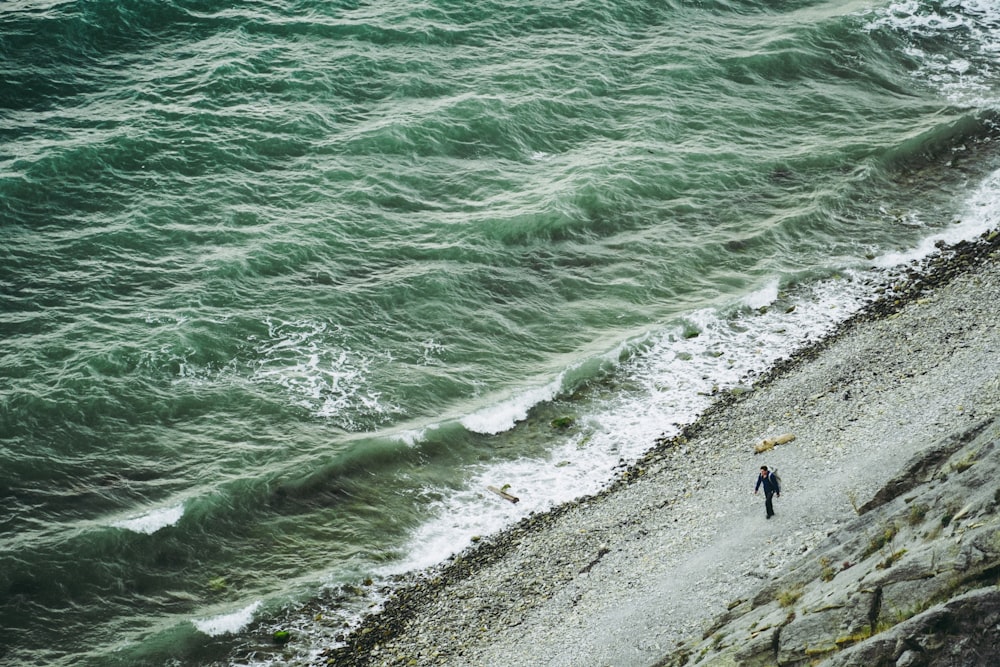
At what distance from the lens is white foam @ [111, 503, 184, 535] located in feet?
74.9

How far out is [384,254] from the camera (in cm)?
3231

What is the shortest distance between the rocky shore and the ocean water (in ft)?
5.29

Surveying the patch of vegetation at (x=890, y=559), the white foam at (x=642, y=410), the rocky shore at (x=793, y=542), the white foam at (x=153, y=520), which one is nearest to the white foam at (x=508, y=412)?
the white foam at (x=642, y=410)

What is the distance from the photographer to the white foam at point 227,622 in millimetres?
20516

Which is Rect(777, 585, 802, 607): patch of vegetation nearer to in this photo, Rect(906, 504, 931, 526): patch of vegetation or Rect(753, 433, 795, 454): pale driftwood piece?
Rect(906, 504, 931, 526): patch of vegetation

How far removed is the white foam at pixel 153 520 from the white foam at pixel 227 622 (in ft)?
10.6

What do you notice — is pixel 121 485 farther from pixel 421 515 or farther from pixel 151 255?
pixel 151 255

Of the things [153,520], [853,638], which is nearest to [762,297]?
[853,638]

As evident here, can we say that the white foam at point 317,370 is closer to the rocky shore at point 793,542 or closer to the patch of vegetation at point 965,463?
the rocky shore at point 793,542

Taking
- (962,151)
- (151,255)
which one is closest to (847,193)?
(962,151)

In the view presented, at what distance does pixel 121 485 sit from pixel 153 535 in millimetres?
2223

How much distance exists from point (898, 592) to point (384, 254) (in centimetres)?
2326

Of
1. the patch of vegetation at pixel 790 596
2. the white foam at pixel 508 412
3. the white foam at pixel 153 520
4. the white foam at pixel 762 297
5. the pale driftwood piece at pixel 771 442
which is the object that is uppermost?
the patch of vegetation at pixel 790 596

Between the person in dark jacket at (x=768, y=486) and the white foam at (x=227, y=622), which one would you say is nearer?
the person in dark jacket at (x=768, y=486)
